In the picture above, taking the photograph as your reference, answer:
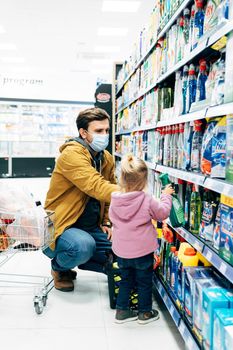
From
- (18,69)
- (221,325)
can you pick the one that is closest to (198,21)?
(221,325)

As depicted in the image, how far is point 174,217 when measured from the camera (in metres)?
2.17

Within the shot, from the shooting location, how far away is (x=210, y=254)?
1.73 m

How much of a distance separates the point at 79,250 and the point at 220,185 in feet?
4.15

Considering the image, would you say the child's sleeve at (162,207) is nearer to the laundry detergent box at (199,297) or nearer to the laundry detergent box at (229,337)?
the laundry detergent box at (199,297)

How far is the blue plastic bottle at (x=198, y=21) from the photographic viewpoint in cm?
199

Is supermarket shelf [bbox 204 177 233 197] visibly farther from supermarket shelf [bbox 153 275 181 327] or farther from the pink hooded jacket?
supermarket shelf [bbox 153 275 181 327]

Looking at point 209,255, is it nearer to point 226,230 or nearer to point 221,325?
point 226,230

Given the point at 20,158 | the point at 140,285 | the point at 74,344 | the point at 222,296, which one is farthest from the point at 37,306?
the point at 20,158

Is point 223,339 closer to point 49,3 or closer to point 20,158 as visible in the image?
point 49,3

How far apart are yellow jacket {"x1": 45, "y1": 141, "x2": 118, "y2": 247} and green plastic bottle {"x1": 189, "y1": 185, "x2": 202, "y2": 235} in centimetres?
58

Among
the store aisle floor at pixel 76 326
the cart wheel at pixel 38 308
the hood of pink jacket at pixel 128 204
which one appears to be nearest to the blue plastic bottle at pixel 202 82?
the hood of pink jacket at pixel 128 204

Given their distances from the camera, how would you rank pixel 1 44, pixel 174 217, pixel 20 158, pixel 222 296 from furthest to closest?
pixel 20 158, pixel 1 44, pixel 174 217, pixel 222 296

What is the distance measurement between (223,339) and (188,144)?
1055 millimetres

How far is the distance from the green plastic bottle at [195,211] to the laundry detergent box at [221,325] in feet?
1.94
